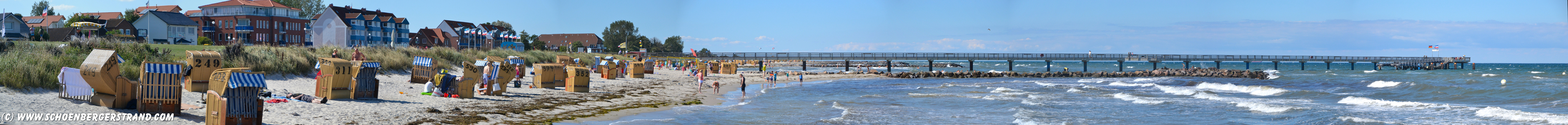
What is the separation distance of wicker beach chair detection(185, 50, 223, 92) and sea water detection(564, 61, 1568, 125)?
19.0 ft

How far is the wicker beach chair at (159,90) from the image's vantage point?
927 cm

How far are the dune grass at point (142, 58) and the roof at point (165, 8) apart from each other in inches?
1818

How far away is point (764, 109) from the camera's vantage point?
16.5 meters

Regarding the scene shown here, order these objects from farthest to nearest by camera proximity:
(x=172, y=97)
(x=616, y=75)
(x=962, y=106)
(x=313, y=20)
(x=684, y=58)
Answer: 1. (x=684, y=58)
2. (x=313, y=20)
3. (x=616, y=75)
4. (x=962, y=106)
5. (x=172, y=97)

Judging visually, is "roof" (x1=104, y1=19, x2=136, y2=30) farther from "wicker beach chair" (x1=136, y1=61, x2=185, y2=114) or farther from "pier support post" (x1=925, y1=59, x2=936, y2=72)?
"wicker beach chair" (x1=136, y1=61, x2=185, y2=114)

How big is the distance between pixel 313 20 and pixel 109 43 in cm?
4818

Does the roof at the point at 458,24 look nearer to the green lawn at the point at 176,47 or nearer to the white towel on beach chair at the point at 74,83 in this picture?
the green lawn at the point at 176,47

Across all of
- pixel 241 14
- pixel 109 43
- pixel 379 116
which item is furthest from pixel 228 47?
pixel 241 14

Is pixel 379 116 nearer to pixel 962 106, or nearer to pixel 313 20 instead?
pixel 962 106

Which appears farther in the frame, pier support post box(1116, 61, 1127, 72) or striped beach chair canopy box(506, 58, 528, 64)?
pier support post box(1116, 61, 1127, 72)

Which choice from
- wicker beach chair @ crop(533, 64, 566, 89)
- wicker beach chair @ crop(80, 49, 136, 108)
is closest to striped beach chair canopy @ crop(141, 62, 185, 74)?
wicker beach chair @ crop(80, 49, 136, 108)

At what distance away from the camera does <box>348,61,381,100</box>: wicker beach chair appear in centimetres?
1370

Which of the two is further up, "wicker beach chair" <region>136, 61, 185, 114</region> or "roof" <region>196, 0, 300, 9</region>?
"roof" <region>196, 0, 300, 9</region>

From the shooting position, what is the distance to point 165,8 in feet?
250
